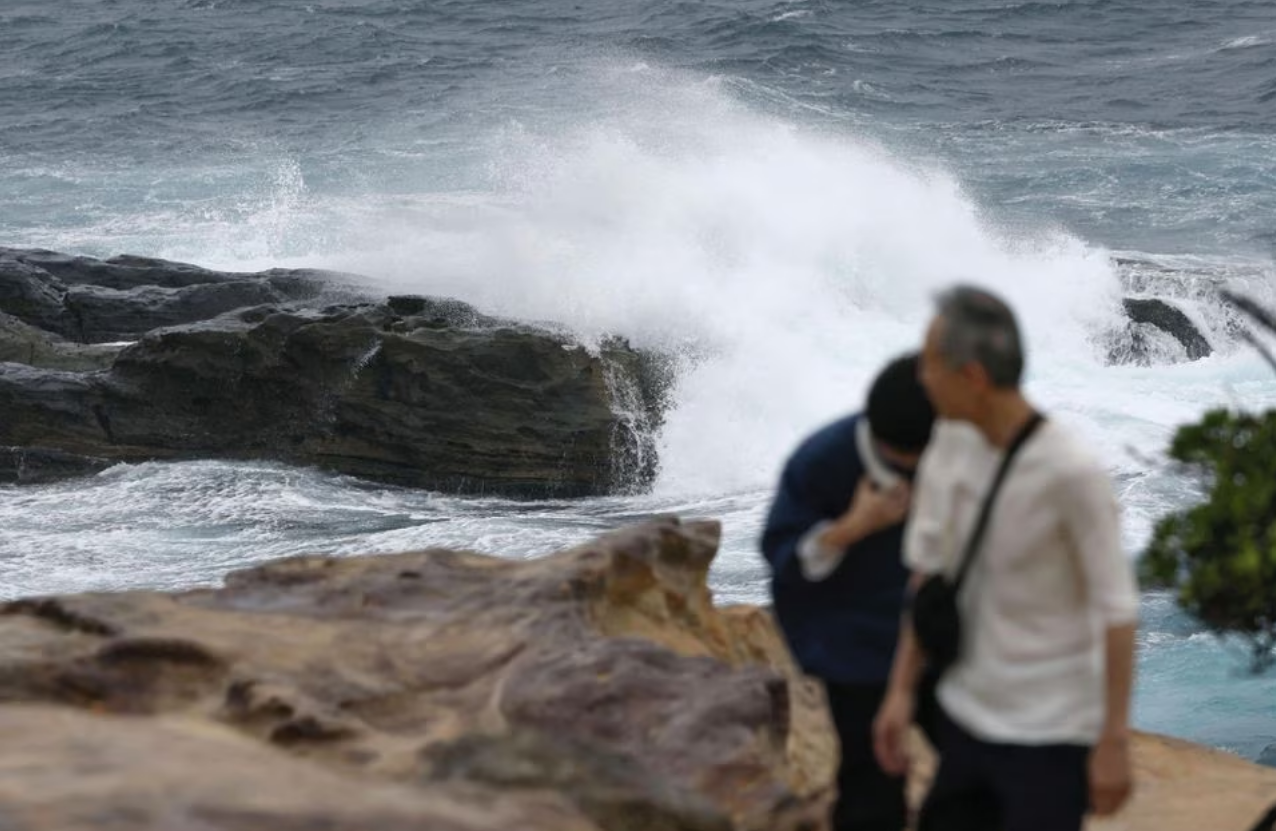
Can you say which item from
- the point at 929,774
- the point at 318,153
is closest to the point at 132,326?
the point at 929,774

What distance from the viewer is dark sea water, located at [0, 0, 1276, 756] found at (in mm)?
11812

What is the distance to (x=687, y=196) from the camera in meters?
18.8

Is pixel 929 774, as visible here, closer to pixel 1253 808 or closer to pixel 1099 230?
pixel 1253 808

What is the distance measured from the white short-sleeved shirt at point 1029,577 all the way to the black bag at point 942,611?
0.01 m

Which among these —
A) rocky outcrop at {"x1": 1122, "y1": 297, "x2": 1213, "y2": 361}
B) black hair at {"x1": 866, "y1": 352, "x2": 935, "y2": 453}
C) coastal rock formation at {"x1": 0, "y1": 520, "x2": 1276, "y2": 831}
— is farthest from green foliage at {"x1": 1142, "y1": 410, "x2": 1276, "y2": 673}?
rocky outcrop at {"x1": 1122, "y1": 297, "x2": 1213, "y2": 361}

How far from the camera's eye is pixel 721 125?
23.7m

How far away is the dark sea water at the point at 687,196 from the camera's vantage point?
38.8 feet

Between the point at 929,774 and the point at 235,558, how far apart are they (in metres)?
6.73

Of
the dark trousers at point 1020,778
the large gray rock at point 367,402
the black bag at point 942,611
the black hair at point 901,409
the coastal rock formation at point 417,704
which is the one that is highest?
the black hair at point 901,409

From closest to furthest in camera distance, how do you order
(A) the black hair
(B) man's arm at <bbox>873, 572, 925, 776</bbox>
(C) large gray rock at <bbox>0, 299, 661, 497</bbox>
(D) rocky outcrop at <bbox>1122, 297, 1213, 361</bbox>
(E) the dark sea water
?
(B) man's arm at <bbox>873, 572, 925, 776</bbox>, (A) the black hair, (E) the dark sea water, (C) large gray rock at <bbox>0, 299, 661, 497</bbox>, (D) rocky outcrop at <bbox>1122, 297, 1213, 361</bbox>

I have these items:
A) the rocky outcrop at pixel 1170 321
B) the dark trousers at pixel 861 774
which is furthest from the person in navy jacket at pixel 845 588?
the rocky outcrop at pixel 1170 321

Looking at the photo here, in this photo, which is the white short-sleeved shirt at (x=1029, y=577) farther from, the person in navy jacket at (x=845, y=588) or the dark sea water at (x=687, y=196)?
the dark sea water at (x=687, y=196)

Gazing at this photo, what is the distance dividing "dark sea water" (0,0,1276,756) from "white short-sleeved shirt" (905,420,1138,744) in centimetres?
123

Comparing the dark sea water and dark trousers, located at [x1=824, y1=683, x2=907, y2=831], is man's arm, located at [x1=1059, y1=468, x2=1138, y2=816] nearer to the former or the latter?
dark trousers, located at [x1=824, y1=683, x2=907, y2=831]
